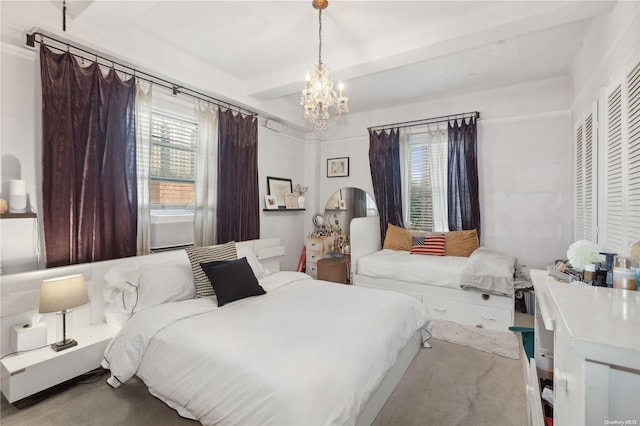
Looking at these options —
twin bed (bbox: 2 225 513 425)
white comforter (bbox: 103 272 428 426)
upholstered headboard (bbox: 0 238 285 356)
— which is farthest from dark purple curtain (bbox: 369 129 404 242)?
upholstered headboard (bbox: 0 238 285 356)

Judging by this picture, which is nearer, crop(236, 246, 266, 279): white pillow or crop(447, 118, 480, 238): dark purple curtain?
crop(236, 246, 266, 279): white pillow

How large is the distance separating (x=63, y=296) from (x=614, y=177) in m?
3.81

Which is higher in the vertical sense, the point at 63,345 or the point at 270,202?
the point at 270,202

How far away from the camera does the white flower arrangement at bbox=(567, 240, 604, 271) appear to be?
148 cm

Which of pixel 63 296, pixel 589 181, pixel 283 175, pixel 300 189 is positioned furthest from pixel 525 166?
pixel 63 296

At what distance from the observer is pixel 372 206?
4.69 meters

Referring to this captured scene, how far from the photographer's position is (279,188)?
453 cm

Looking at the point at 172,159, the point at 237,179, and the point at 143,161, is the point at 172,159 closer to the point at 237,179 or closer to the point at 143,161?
the point at 143,161

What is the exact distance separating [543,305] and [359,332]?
93 centimetres

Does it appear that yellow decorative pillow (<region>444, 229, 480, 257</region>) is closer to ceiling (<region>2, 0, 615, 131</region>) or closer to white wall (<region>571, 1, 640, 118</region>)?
white wall (<region>571, 1, 640, 118</region>)

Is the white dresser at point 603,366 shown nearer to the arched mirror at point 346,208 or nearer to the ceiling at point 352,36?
the ceiling at point 352,36

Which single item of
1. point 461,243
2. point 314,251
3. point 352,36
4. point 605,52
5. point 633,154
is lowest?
point 314,251

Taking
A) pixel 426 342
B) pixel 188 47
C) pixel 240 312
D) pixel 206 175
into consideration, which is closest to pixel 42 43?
pixel 188 47

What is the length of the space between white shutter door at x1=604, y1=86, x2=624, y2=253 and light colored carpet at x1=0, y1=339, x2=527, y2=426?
119 centimetres
